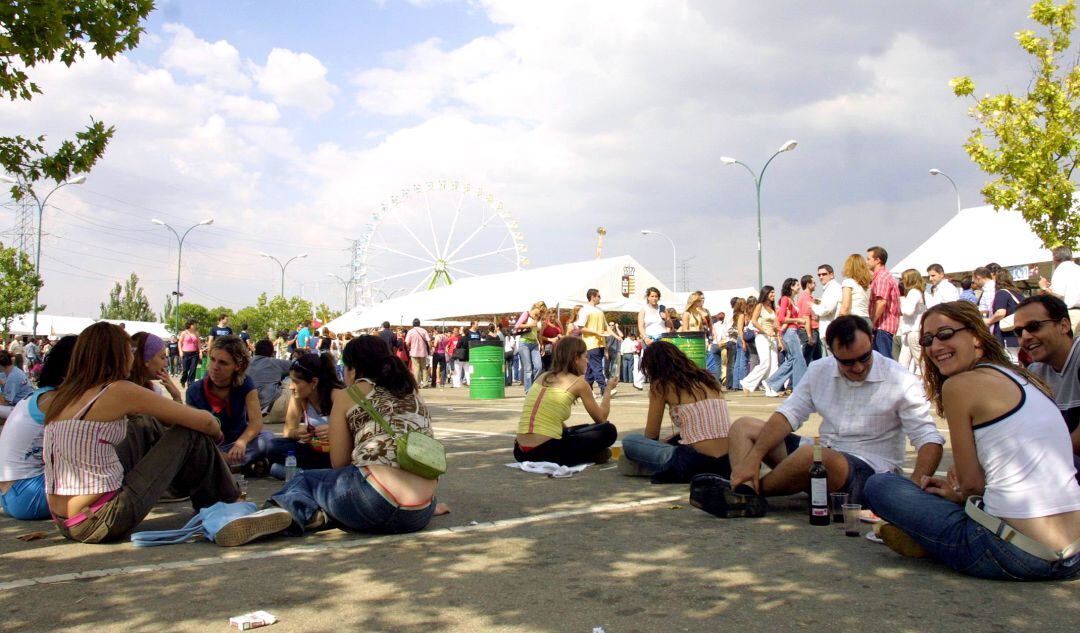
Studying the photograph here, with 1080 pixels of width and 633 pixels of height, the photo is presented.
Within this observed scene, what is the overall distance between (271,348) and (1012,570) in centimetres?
780

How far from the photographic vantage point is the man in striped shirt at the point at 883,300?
396 inches

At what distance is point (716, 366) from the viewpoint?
1756 centimetres

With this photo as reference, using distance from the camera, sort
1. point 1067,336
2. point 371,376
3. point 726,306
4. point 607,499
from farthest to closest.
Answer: point 726,306 < point 607,499 < point 371,376 < point 1067,336

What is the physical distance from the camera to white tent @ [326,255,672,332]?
3328cm

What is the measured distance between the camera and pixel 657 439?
21.3 ft

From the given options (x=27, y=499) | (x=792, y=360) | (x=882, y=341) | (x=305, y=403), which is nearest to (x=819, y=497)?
(x=305, y=403)

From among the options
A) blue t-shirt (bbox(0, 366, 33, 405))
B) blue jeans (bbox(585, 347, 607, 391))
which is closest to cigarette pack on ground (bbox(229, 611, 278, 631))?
blue t-shirt (bbox(0, 366, 33, 405))

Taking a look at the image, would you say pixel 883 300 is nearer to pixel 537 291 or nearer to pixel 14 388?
pixel 14 388

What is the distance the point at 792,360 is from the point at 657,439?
7532mm

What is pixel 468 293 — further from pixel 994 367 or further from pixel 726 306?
pixel 994 367

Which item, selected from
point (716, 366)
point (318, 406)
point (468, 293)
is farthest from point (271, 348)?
point (468, 293)

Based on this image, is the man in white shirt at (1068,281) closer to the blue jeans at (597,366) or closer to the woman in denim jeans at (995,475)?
the blue jeans at (597,366)

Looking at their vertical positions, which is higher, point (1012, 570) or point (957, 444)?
point (957, 444)

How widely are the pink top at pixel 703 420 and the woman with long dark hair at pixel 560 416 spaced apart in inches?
46.9
